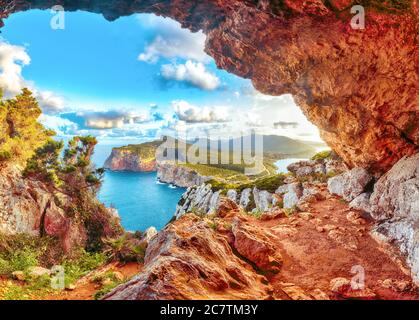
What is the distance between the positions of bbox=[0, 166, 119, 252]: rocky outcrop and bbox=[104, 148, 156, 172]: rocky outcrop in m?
155

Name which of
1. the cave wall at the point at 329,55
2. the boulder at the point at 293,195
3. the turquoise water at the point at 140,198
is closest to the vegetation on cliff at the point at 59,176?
the cave wall at the point at 329,55

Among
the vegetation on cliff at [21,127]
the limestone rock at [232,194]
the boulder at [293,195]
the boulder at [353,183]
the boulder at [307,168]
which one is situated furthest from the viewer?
the limestone rock at [232,194]

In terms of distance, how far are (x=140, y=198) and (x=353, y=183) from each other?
107132mm

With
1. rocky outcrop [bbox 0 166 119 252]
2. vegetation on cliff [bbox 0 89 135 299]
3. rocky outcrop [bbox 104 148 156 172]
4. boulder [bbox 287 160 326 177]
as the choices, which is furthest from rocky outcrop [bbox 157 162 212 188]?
rocky outcrop [bbox 0 166 119 252]

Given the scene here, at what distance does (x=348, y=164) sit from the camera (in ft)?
68.3

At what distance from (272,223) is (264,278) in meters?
8.09

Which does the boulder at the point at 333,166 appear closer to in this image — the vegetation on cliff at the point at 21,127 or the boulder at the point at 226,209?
the boulder at the point at 226,209

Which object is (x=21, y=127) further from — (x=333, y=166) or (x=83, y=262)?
(x=333, y=166)

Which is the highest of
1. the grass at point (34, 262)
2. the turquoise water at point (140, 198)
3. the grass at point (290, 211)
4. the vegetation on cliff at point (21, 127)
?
the vegetation on cliff at point (21, 127)

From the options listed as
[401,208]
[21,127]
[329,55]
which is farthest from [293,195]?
[21,127]

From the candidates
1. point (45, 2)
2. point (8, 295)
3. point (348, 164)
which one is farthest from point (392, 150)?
point (45, 2)

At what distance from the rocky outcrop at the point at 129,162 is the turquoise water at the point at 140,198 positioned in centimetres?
761

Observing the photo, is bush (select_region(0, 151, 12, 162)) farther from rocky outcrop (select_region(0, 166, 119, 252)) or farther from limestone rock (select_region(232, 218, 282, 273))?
limestone rock (select_region(232, 218, 282, 273))

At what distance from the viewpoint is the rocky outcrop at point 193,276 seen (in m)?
5.66
